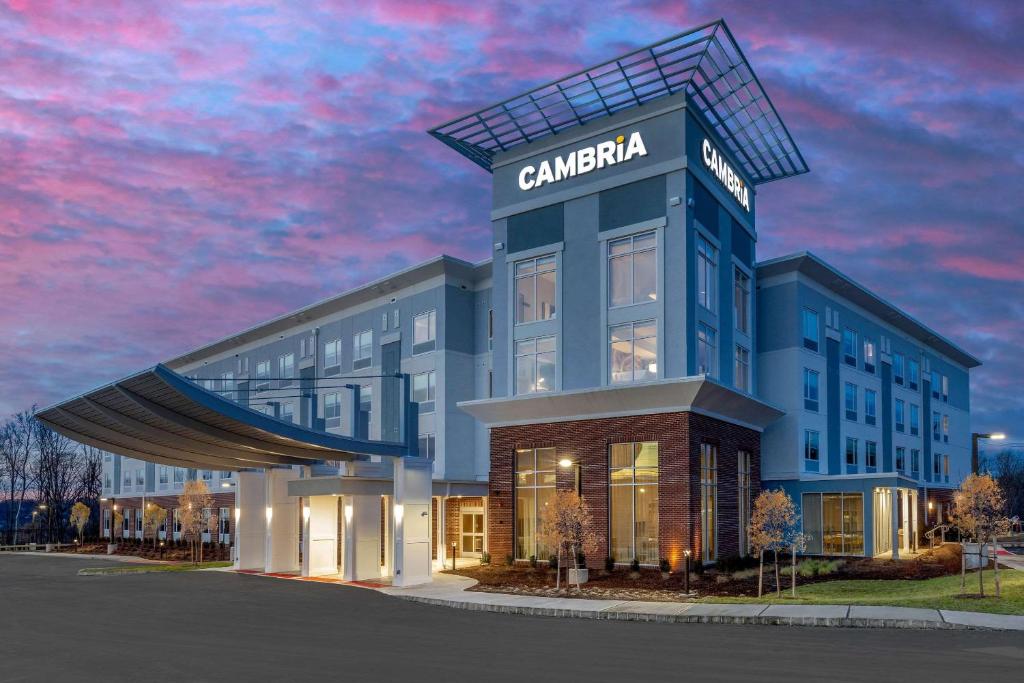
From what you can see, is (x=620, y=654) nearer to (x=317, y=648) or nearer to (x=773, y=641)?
(x=773, y=641)

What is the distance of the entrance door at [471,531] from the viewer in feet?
165

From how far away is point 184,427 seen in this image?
105 feet

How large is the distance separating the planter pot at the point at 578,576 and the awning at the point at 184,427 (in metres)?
7.81

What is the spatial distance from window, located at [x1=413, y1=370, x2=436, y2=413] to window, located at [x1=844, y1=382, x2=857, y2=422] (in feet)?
78.0

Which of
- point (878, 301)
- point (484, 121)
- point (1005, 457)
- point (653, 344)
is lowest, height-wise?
point (1005, 457)

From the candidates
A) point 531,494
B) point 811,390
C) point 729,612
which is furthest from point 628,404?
point 811,390

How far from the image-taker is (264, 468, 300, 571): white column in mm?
41500

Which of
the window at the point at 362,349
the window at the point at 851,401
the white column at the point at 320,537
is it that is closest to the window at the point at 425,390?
the window at the point at 362,349

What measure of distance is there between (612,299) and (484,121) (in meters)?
10.2

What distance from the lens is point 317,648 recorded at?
62.4ft

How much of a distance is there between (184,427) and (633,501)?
17.6 metres

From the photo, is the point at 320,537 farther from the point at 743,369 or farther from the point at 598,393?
the point at 743,369

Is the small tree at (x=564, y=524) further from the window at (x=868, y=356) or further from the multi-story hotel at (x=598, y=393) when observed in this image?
the window at (x=868, y=356)

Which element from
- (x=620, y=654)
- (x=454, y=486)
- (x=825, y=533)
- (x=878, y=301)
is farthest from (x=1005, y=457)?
(x=620, y=654)
